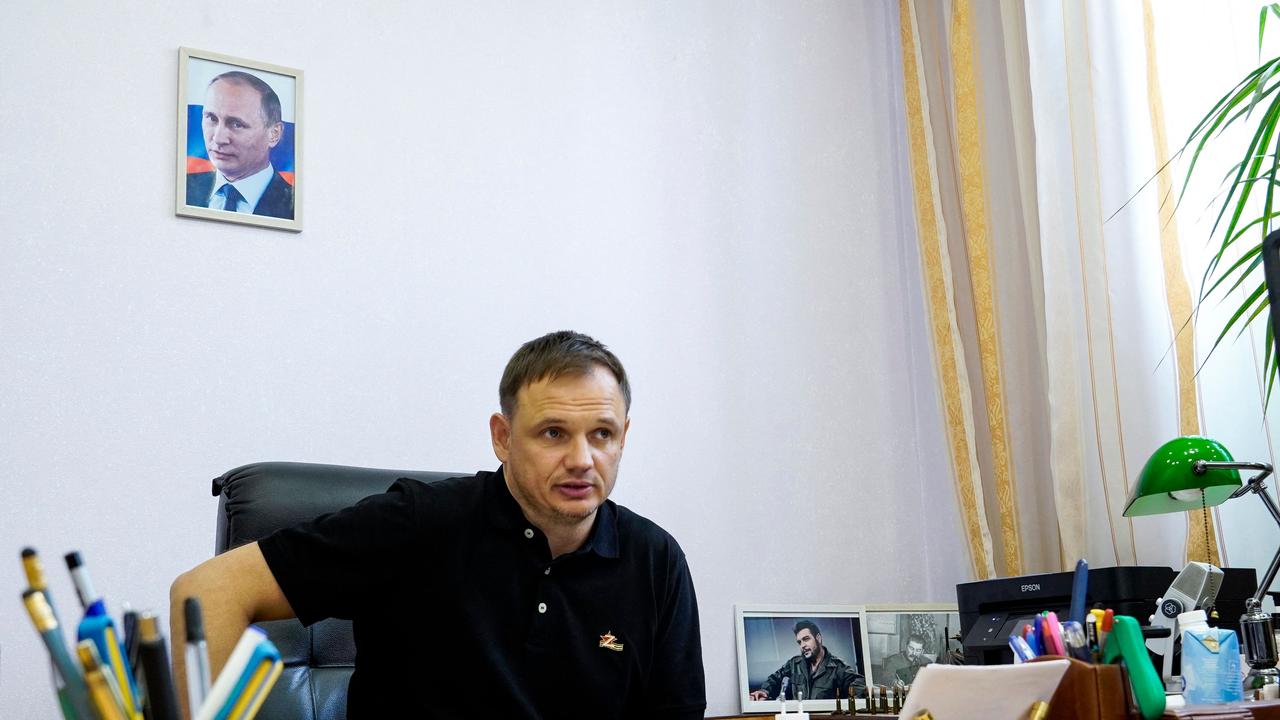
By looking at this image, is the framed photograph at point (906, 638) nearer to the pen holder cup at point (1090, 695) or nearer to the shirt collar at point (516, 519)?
the shirt collar at point (516, 519)

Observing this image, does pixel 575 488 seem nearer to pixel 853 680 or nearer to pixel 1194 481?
pixel 1194 481

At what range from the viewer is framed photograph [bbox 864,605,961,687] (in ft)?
9.05

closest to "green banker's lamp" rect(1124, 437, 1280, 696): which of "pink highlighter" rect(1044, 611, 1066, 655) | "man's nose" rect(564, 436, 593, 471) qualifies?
"pink highlighter" rect(1044, 611, 1066, 655)

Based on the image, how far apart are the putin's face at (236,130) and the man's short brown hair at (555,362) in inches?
42.0

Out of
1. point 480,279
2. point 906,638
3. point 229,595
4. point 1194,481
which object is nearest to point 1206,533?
point 1194,481

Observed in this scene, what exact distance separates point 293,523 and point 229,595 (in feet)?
1.30

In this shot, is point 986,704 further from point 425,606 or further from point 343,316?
point 343,316

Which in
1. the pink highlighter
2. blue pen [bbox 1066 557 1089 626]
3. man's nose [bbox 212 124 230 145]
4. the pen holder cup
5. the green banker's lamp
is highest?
man's nose [bbox 212 124 230 145]

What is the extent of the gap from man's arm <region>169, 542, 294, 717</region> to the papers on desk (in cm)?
74

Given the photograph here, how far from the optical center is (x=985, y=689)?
902 millimetres

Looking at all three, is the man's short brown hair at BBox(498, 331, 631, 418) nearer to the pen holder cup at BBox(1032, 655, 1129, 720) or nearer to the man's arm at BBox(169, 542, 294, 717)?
the man's arm at BBox(169, 542, 294, 717)

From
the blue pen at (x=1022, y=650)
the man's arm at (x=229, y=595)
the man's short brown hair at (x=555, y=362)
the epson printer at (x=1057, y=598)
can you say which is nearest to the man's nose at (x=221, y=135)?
the man's short brown hair at (x=555, y=362)

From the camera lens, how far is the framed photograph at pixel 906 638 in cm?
276

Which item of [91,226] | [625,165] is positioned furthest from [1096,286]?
[91,226]
